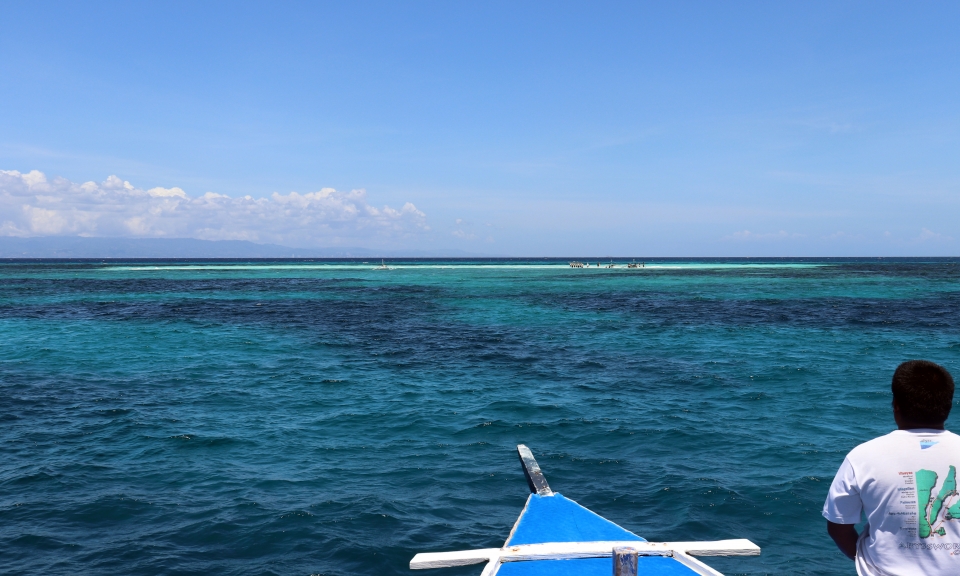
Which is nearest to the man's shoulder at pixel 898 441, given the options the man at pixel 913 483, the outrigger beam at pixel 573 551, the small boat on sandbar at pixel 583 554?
the man at pixel 913 483

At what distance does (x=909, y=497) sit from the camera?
3.91 metres

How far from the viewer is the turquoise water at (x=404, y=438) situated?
9492mm

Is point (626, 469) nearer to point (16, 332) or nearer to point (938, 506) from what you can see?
point (938, 506)

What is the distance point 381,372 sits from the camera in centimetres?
2228

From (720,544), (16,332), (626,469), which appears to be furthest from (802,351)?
(16,332)

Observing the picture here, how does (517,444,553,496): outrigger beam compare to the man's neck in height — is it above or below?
below

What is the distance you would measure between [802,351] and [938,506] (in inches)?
950

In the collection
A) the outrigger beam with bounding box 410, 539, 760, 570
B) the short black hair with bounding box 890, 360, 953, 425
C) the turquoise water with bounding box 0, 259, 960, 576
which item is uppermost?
the short black hair with bounding box 890, 360, 953, 425

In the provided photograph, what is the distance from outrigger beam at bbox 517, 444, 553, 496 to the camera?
32.2 feet

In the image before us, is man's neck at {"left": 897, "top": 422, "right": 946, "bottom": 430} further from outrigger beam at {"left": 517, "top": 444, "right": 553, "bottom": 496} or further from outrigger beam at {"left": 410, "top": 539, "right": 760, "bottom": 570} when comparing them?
outrigger beam at {"left": 517, "top": 444, "right": 553, "bottom": 496}

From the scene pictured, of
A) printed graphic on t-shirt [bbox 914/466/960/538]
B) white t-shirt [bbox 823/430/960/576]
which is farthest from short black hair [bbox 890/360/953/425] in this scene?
printed graphic on t-shirt [bbox 914/466/960/538]

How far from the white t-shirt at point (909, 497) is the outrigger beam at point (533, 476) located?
6.06 m

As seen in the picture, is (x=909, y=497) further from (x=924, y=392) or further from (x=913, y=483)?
(x=924, y=392)

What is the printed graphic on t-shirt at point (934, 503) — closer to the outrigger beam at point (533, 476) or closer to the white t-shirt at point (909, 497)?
the white t-shirt at point (909, 497)
